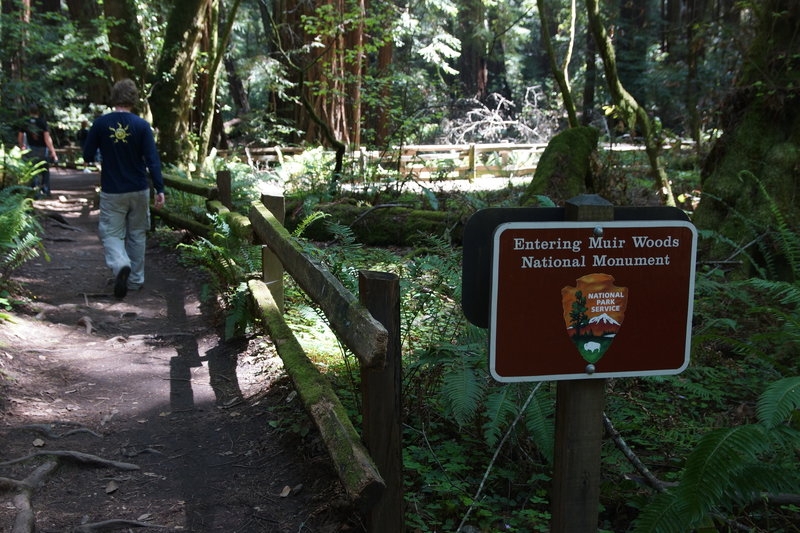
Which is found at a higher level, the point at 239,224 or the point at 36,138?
the point at 36,138

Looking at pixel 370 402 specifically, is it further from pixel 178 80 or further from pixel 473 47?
pixel 473 47

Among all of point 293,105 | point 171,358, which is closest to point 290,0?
point 293,105

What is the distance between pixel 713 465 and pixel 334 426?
163 cm

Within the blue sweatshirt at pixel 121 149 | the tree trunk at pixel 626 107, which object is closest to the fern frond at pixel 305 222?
the blue sweatshirt at pixel 121 149

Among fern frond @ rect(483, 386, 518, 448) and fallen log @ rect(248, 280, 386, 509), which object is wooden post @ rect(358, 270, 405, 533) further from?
fern frond @ rect(483, 386, 518, 448)

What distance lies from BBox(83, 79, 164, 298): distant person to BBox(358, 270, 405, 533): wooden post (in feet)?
18.6

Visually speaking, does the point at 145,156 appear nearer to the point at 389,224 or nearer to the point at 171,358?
the point at 171,358

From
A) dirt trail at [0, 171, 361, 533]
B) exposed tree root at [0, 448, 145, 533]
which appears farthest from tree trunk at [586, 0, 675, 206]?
exposed tree root at [0, 448, 145, 533]

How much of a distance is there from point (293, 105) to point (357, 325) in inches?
820

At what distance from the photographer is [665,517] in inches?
105

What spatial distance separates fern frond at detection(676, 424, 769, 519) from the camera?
2535 millimetres

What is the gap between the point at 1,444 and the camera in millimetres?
4223

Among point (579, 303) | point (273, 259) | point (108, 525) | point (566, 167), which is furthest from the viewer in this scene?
point (566, 167)

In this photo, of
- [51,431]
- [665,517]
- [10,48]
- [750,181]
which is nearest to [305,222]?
[51,431]
